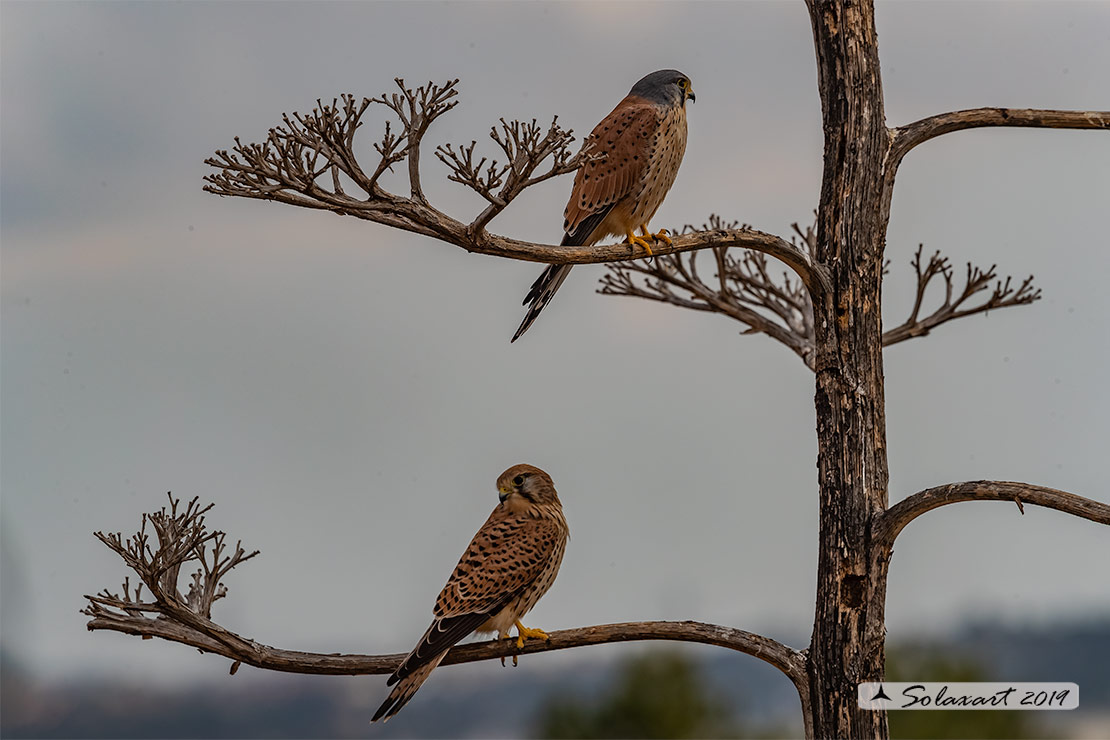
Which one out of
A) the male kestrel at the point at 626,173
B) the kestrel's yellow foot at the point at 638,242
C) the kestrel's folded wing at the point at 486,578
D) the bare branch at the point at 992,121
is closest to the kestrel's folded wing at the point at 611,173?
the male kestrel at the point at 626,173

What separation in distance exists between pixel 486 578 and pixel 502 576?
0.19 ft

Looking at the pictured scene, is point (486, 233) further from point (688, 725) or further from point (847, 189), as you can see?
point (688, 725)

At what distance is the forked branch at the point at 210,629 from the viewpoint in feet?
11.3

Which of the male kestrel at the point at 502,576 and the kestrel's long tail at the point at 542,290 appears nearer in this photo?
the male kestrel at the point at 502,576

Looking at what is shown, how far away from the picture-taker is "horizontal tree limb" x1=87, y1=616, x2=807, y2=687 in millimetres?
3441

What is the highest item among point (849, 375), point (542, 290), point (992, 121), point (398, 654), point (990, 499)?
point (992, 121)

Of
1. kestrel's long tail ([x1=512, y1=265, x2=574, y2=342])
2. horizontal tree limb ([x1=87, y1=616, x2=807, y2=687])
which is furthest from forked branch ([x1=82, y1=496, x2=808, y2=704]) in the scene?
kestrel's long tail ([x1=512, y1=265, x2=574, y2=342])

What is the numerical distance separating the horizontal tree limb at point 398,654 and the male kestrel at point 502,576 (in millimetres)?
87

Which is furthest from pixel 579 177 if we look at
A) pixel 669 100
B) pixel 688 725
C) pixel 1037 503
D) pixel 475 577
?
pixel 688 725

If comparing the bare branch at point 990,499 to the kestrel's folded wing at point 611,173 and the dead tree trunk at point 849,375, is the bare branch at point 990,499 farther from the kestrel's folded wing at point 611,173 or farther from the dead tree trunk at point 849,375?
the kestrel's folded wing at point 611,173

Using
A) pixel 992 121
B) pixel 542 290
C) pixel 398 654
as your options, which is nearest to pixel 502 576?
pixel 398 654

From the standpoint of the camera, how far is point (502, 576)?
3.77 metres

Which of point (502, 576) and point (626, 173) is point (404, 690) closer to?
point (502, 576)

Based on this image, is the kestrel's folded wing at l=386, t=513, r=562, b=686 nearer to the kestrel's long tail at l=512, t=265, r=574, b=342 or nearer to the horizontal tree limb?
the horizontal tree limb
